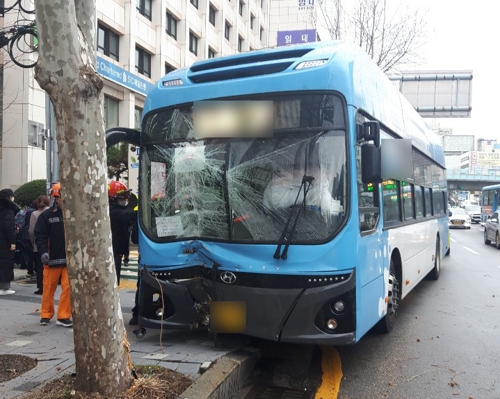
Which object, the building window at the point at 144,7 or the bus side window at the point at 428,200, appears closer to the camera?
the bus side window at the point at 428,200

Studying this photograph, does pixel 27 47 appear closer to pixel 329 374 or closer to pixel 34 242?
pixel 34 242

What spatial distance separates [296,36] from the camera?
67.9 ft

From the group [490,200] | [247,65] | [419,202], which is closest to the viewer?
[247,65]

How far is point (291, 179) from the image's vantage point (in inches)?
190

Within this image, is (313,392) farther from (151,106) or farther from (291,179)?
(151,106)

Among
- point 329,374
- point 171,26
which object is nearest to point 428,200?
point 329,374

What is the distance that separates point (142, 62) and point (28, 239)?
16550 millimetres

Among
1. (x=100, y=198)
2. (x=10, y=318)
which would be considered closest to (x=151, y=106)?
(x=100, y=198)

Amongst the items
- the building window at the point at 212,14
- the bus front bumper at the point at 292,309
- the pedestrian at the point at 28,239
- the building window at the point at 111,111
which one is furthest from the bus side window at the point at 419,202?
the building window at the point at 212,14

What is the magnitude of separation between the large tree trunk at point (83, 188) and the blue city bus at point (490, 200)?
3132 cm

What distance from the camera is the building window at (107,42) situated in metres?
21.2

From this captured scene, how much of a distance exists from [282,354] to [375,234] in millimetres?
1787

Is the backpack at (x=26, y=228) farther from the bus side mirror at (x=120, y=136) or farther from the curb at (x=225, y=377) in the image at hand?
the curb at (x=225, y=377)

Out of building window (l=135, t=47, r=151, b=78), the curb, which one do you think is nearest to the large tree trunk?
the curb
